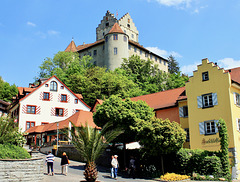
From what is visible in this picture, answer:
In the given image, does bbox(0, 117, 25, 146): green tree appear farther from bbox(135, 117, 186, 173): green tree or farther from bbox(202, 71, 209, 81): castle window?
bbox(202, 71, 209, 81): castle window

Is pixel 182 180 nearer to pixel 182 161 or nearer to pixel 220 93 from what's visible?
pixel 182 161

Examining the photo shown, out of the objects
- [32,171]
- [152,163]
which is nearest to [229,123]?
[152,163]

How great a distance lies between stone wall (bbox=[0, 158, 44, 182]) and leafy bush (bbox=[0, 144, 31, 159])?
660 millimetres

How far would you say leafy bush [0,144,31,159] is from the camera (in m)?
17.6

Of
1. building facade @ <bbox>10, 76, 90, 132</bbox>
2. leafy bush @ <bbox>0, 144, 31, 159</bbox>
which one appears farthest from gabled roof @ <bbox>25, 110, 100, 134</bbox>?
leafy bush @ <bbox>0, 144, 31, 159</bbox>

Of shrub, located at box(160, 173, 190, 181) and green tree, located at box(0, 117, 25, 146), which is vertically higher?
green tree, located at box(0, 117, 25, 146)

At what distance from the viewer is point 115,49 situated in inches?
3273

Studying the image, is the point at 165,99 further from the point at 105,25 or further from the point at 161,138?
the point at 105,25

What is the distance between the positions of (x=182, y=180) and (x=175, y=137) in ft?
10.6

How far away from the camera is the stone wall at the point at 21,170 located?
16.8 m

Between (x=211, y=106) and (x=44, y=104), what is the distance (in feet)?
103

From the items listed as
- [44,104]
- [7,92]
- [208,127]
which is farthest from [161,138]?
[7,92]

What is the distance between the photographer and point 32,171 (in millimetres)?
17938

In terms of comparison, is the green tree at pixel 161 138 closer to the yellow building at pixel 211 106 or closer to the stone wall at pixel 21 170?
the yellow building at pixel 211 106
